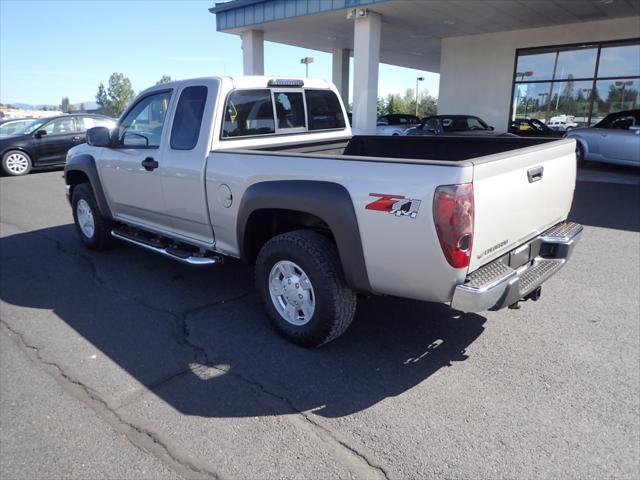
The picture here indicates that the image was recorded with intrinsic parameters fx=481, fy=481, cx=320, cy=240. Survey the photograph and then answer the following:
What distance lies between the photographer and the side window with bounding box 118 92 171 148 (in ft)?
15.4

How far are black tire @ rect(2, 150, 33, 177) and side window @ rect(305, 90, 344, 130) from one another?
11.5m

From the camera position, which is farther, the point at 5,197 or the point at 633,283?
the point at 5,197

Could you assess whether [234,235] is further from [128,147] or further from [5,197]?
[5,197]

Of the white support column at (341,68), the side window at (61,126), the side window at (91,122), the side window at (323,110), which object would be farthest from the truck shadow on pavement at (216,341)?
the white support column at (341,68)

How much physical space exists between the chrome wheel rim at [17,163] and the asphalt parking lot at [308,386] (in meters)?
9.85

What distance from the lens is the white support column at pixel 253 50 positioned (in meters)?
17.2

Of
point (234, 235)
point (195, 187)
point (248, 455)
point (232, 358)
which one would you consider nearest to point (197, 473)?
point (248, 455)

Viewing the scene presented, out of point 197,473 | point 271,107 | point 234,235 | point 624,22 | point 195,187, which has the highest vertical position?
point 624,22

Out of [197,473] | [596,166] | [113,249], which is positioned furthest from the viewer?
[596,166]

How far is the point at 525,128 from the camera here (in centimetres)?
1648

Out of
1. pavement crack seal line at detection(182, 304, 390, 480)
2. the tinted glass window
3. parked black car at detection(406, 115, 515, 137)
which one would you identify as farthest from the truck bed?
the tinted glass window

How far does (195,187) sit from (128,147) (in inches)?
52.5

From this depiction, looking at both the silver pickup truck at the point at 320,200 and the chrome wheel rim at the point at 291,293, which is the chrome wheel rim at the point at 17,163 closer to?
the silver pickup truck at the point at 320,200

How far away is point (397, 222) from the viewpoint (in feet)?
9.24
